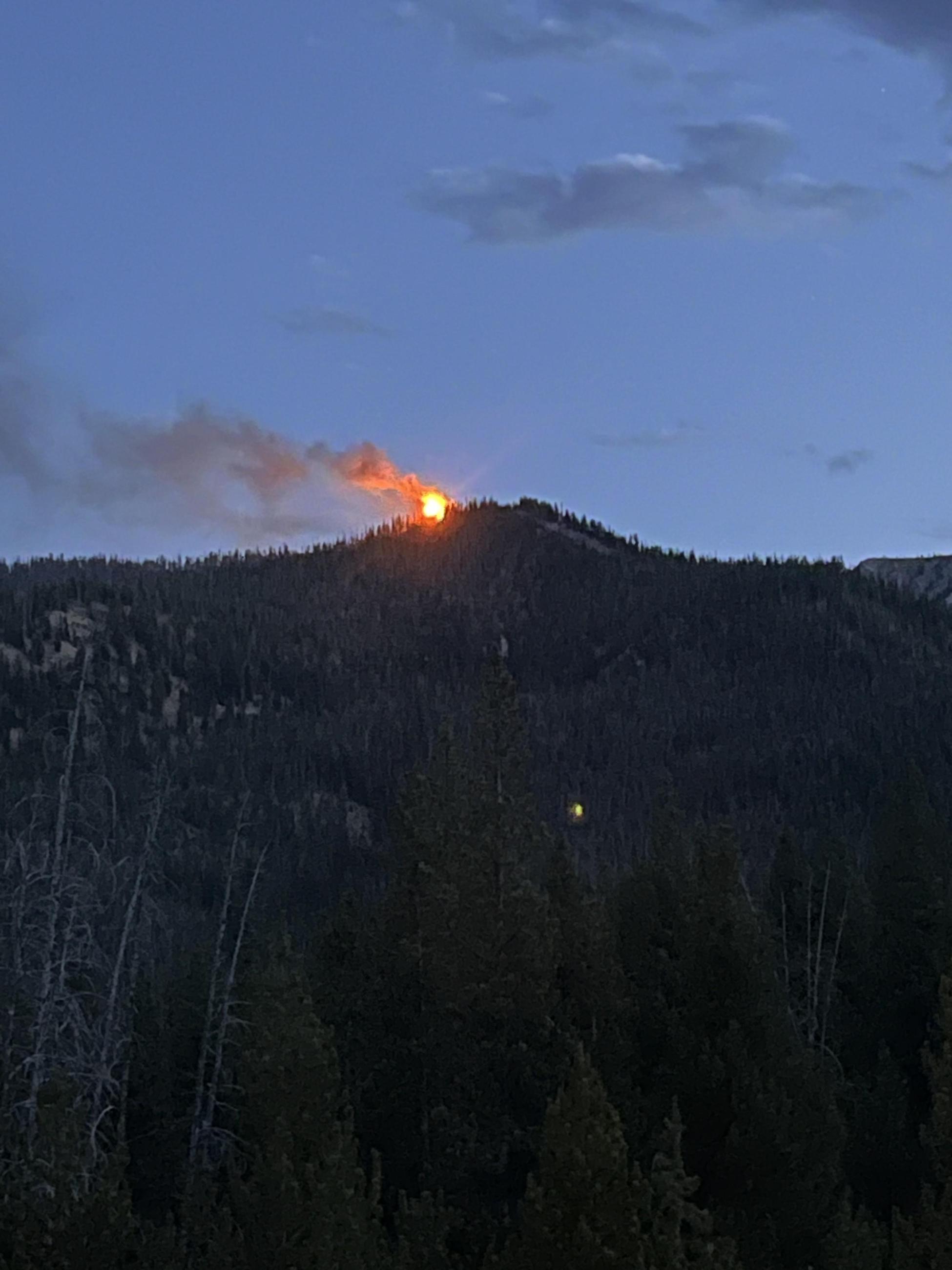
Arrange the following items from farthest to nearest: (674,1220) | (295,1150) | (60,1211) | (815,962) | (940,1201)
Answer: (815,962) < (295,1150) < (940,1201) < (60,1211) < (674,1220)

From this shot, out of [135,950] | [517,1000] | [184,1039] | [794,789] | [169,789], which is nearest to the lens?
[169,789]

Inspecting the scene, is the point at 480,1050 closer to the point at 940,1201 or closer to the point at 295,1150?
the point at 295,1150

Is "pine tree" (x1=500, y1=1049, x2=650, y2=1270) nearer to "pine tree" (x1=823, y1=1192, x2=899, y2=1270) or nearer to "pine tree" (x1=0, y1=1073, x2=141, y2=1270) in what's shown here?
"pine tree" (x1=0, y1=1073, x2=141, y2=1270)

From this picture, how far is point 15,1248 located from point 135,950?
396 inches

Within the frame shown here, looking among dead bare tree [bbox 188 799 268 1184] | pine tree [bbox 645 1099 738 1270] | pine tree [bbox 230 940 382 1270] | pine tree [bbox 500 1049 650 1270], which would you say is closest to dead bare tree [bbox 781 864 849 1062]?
dead bare tree [bbox 188 799 268 1184]

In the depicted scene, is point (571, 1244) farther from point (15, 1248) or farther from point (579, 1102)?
point (15, 1248)

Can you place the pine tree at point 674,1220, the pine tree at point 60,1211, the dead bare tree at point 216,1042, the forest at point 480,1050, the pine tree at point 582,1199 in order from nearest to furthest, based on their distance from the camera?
the pine tree at point 674,1220 < the pine tree at point 582,1199 < the pine tree at point 60,1211 < the forest at point 480,1050 < the dead bare tree at point 216,1042

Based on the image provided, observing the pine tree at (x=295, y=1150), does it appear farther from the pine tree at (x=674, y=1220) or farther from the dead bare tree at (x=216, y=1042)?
the pine tree at (x=674, y=1220)

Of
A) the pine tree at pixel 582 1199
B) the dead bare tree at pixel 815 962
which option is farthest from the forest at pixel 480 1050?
the dead bare tree at pixel 815 962

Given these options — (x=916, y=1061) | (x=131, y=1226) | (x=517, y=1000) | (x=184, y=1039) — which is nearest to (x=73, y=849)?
(x=131, y=1226)

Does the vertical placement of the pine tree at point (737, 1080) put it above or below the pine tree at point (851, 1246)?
above

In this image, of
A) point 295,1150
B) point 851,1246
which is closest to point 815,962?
point 851,1246

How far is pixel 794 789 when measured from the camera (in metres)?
188

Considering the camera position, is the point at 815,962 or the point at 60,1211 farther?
the point at 815,962
